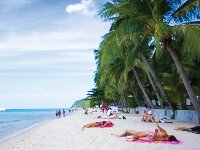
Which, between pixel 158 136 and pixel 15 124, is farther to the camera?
pixel 15 124

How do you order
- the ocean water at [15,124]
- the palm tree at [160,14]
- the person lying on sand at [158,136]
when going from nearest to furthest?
the person lying on sand at [158,136], the palm tree at [160,14], the ocean water at [15,124]

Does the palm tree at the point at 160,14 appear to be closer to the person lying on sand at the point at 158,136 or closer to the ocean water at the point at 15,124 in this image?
the person lying on sand at the point at 158,136

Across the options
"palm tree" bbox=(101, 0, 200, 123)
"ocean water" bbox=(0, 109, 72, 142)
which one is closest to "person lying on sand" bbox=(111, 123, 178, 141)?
"palm tree" bbox=(101, 0, 200, 123)

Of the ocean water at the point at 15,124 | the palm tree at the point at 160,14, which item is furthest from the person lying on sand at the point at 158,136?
the ocean water at the point at 15,124

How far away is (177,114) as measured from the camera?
28.9 m

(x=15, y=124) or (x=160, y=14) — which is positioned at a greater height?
(x=160, y=14)

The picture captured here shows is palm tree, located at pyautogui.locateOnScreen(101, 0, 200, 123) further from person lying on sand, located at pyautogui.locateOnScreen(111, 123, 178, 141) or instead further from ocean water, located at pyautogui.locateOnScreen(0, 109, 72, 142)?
ocean water, located at pyautogui.locateOnScreen(0, 109, 72, 142)

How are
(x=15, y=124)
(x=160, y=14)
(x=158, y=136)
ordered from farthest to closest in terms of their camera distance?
(x=15, y=124) → (x=160, y=14) → (x=158, y=136)

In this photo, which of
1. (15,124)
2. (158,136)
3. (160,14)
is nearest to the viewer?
(158,136)

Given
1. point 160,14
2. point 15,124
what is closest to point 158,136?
point 160,14

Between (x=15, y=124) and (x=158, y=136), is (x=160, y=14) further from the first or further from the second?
(x=15, y=124)

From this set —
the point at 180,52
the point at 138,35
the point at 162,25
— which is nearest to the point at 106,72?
the point at 180,52

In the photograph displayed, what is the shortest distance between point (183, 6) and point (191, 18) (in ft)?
2.98

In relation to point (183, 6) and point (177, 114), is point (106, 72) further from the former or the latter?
point (183, 6)
